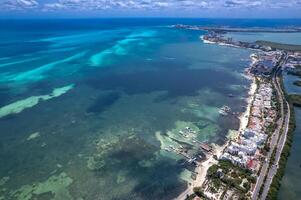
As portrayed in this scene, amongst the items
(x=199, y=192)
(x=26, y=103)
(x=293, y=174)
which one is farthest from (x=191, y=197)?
(x=26, y=103)

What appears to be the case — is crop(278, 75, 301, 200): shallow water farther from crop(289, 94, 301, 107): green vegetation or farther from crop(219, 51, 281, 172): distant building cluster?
crop(289, 94, 301, 107): green vegetation

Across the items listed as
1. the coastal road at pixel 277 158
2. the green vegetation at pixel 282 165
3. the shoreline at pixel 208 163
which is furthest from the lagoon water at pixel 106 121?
the green vegetation at pixel 282 165

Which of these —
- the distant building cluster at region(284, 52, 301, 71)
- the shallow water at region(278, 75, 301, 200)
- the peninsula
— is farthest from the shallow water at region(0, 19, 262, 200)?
the distant building cluster at region(284, 52, 301, 71)

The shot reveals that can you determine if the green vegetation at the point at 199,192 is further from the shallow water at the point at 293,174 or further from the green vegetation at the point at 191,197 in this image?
the shallow water at the point at 293,174

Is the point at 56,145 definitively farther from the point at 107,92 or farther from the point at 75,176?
the point at 107,92

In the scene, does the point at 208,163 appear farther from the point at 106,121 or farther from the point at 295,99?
the point at 295,99
